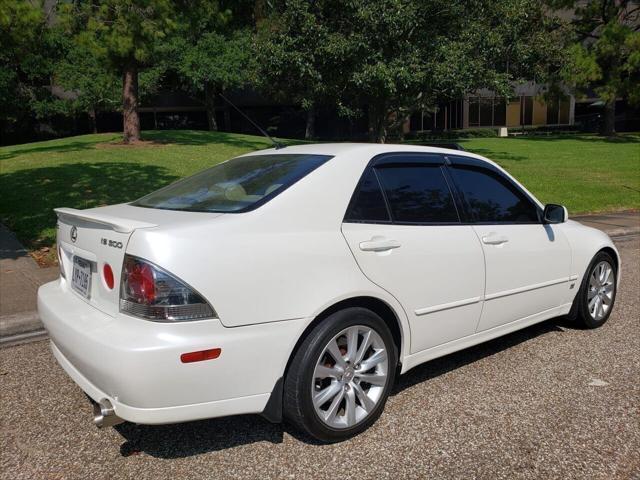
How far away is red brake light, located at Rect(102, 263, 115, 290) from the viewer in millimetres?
2945

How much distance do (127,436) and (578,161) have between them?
20837 mm

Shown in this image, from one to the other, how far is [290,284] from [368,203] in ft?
2.64

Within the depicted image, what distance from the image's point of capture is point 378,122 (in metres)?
18.9

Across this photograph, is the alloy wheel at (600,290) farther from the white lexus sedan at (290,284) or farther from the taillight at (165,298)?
the taillight at (165,298)

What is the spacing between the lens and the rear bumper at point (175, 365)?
2.67 metres

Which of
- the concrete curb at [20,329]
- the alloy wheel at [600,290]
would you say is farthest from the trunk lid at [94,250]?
the alloy wheel at [600,290]

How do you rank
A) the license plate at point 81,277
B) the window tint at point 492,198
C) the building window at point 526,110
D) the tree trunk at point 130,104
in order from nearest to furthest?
the license plate at point 81,277, the window tint at point 492,198, the tree trunk at point 130,104, the building window at point 526,110

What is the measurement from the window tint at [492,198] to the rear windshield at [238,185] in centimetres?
118

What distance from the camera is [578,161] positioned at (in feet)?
68.7

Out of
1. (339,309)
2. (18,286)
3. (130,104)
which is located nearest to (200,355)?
(339,309)

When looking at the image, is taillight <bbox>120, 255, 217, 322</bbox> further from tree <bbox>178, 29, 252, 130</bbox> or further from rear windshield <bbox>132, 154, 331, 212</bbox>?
tree <bbox>178, 29, 252, 130</bbox>

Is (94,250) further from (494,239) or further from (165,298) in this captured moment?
(494,239)

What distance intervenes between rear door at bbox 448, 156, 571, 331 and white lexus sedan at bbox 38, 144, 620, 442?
16 millimetres

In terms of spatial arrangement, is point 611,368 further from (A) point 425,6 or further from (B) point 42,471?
(A) point 425,6
